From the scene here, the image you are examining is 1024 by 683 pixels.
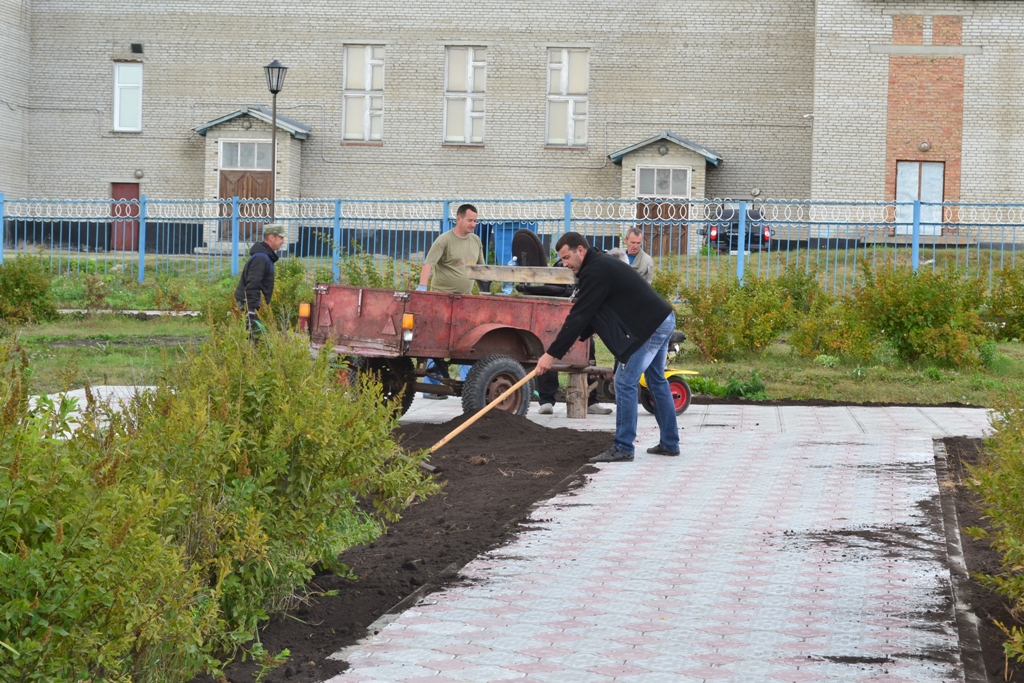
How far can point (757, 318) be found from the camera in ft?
52.0

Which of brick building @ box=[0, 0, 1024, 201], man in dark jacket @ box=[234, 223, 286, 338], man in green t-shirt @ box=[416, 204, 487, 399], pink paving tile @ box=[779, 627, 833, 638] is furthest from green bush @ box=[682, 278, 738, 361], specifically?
brick building @ box=[0, 0, 1024, 201]

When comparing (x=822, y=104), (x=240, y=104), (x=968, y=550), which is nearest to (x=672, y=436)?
(x=968, y=550)

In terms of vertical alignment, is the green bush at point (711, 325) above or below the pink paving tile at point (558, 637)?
above

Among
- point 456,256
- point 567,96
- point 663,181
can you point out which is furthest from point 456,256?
point 567,96

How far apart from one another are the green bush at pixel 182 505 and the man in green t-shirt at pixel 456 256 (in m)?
4.86

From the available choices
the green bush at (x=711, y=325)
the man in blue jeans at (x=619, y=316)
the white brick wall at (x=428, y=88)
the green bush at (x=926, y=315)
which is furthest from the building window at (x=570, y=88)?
the man in blue jeans at (x=619, y=316)

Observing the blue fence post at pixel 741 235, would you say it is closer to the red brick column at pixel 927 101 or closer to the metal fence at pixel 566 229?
the metal fence at pixel 566 229

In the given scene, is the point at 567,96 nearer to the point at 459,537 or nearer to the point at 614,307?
the point at 614,307

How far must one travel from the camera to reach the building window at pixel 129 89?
113 feet

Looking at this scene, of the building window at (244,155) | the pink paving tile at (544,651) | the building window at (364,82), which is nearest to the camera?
the pink paving tile at (544,651)

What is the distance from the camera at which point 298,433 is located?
476 cm

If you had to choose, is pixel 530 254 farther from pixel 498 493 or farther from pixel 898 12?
pixel 898 12

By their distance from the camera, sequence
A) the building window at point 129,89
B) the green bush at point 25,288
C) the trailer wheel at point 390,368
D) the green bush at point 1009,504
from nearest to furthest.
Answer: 1. the green bush at point 1009,504
2. the trailer wheel at point 390,368
3. the green bush at point 25,288
4. the building window at point 129,89

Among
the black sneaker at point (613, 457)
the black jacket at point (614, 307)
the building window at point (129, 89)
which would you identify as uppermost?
the building window at point (129, 89)
